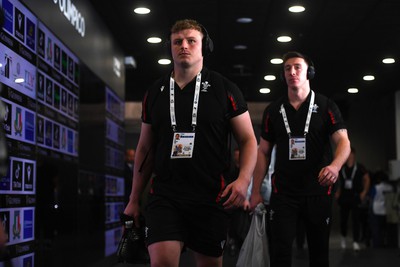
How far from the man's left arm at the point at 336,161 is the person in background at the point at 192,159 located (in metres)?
1.13

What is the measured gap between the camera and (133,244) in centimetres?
368

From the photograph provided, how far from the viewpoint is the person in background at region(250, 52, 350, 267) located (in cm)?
483

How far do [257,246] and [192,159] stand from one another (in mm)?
2083

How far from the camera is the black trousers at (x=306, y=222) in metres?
4.80

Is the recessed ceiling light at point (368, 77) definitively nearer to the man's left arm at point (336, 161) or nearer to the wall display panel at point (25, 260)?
the wall display panel at point (25, 260)

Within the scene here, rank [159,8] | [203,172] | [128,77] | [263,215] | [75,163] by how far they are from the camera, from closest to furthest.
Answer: [203,172] → [263,215] → [75,163] → [159,8] → [128,77]

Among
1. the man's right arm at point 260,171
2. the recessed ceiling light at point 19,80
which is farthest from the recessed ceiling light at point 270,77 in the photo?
the man's right arm at point 260,171

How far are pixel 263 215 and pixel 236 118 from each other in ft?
6.47

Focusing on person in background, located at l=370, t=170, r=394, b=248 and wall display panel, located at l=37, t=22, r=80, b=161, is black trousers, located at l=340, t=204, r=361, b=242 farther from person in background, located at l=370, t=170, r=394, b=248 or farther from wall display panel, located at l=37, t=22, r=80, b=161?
wall display panel, located at l=37, t=22, r=80, b=161

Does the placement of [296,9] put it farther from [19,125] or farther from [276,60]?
[19,125]

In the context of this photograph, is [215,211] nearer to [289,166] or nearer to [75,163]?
[289,166]

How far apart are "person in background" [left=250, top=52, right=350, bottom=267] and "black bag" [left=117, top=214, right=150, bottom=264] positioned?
1.32 meters

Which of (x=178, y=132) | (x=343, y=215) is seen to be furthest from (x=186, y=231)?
(x=343, y=215)

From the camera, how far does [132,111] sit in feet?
64.6
